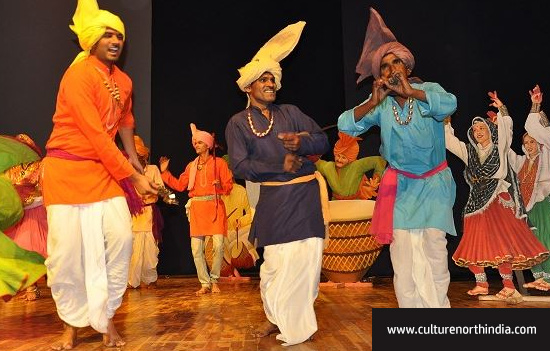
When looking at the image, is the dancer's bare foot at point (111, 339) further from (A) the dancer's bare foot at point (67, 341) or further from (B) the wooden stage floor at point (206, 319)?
(A) the dancer's bare foot at point (67, 341)

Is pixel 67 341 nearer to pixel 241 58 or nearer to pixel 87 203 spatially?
pixel 87 203

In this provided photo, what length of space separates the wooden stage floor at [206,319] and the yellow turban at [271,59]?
1451 millimetres

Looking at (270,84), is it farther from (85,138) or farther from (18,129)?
(18,129)

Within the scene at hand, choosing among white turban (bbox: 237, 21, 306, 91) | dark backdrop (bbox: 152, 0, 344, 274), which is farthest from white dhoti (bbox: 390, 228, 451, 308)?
dark backdrop (bbox: 152, 0, 344, 274)

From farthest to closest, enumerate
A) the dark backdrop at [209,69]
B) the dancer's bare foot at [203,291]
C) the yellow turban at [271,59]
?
1. the dark backdrop at [209,69]
2. the dancer's bare foot at [203,291]
3. the yellow turban at [271,59]

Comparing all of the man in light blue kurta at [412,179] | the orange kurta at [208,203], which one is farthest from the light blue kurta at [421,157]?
the orange kurta at [208,203]

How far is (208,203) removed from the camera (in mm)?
6832

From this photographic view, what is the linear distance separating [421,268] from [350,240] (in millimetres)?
3416

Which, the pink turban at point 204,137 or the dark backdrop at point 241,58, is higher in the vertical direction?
the dark backdrop at point 241,58

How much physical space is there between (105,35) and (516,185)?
3.68 metres

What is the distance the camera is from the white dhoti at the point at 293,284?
3445 millimetres

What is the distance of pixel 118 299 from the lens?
3.39 meters

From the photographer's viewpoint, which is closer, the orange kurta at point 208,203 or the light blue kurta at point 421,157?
the light blue kurta at point 421,157

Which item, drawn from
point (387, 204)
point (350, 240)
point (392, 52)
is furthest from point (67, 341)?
point (350, 240)
